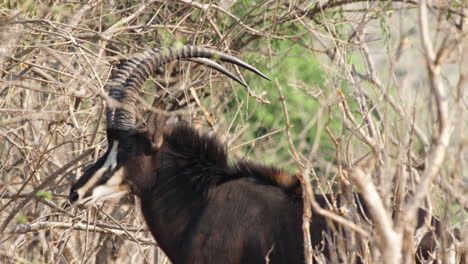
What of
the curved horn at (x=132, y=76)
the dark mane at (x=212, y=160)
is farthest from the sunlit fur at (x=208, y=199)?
the curved horn at (x=132, y=76)

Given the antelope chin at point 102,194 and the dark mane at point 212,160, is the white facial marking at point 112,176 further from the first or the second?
the dark mane at point 212,160

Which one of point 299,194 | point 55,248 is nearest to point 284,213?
point 299,194

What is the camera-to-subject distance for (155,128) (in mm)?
6535

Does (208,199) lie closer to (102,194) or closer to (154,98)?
(102,194)

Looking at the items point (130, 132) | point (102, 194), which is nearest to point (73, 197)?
point (102, 194)

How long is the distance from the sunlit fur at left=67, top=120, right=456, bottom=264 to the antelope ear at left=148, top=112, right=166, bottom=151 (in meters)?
0.02

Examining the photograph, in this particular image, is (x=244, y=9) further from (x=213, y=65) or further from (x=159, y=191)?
(x=159, y=191)

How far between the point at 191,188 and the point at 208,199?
204 mm

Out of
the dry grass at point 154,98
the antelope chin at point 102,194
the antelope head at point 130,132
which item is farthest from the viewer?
the antelope head at point 130,132

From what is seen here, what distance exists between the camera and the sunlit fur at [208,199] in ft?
20.2

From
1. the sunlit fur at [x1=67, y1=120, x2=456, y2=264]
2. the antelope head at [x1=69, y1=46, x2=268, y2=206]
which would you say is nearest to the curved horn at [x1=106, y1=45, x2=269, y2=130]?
the antelope head at [x1=69, y1=46, x2=268, y2=206]

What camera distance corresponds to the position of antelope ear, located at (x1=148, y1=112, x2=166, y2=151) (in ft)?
21.3

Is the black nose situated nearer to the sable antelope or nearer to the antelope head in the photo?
the sable antelope

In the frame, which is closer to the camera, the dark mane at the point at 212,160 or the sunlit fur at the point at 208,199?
the sunlit fur at the point at 208,199
